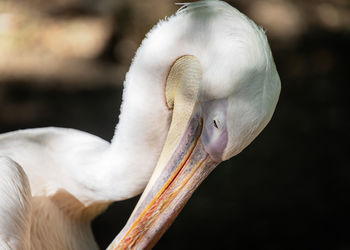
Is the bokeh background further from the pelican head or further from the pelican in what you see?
the pelican head

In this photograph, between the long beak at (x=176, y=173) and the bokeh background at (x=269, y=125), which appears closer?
the long beak at (x=176, y=173)

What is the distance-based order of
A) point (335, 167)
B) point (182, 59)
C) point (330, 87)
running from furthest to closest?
1. point (330, 87)
2. point (335, 167)
3. point (182, 59)

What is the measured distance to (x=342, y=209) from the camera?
13.6 feet

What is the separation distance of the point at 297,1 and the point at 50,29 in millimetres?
2787

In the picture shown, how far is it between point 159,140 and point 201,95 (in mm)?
302

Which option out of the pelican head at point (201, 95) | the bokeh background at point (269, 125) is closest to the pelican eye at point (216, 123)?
the pelican head at point (201, 95)

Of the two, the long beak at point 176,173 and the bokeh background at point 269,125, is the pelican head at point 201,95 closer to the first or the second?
the long beak at point 176,173

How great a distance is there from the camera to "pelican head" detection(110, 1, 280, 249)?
1.78 m

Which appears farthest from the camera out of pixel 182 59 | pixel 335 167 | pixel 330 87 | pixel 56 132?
pixel 330 87

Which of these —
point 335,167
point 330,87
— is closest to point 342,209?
point 335,167

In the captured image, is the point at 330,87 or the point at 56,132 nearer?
the point at 56,132

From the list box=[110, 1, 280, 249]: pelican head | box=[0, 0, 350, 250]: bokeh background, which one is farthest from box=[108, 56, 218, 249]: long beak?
box=[0, 0, 350, 250]: bokeh background

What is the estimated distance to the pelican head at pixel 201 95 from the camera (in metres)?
1.78

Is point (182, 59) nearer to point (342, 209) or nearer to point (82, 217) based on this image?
point (82, 217)
